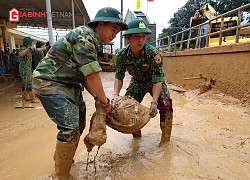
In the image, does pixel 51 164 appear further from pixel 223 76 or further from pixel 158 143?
pixel 223 76

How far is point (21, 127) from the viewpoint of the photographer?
368 centimetres

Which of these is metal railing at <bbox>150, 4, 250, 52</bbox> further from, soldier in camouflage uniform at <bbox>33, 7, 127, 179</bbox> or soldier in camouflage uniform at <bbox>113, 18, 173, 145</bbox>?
soldier in camouflage uniform at <bbox>33, 7, 127, 179</bbox>

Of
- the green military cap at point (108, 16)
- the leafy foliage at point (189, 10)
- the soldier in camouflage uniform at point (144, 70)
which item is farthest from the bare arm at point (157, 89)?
the leafy foliage at point (189, 10)

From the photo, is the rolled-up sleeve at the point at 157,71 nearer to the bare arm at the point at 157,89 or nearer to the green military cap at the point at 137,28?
the bare arm at the point at 157,89

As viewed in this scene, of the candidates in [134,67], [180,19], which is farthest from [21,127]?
[180,19]

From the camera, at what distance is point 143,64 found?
2584 mm

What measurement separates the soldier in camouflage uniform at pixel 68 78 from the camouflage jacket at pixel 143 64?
72cm

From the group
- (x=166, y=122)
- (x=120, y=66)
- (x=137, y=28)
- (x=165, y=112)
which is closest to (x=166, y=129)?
(x=166, y=122)

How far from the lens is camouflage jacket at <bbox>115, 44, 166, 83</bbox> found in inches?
98.4

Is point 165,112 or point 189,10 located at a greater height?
point 189,10

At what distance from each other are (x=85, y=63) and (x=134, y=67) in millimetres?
1154

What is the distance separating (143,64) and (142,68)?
6 centimetres

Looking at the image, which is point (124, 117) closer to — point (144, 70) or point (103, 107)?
point (103, 107)

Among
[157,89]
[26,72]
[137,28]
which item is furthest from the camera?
[26,72]
